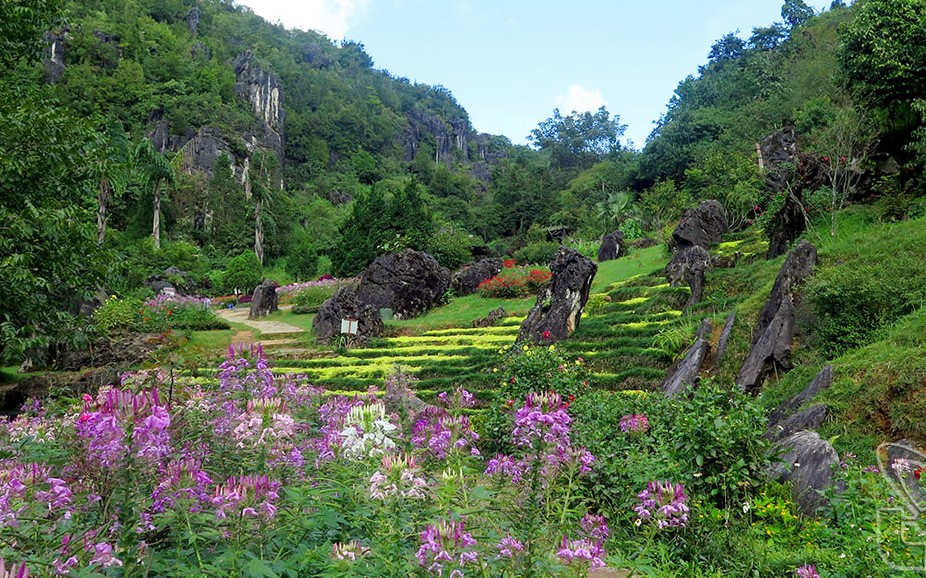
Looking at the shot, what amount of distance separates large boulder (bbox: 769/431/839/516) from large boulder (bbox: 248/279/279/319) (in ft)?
74.2

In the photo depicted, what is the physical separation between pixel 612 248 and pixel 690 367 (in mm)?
17214

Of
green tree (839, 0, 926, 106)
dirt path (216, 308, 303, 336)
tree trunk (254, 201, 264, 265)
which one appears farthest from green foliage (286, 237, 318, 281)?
green tree (839, 0, 926, 106)

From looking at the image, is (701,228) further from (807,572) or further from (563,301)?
(807,572)

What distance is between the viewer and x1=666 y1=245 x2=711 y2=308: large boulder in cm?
1272

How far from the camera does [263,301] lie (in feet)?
81.6

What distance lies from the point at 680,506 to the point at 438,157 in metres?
111

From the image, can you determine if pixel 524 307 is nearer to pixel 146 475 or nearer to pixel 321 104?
pixel 146 475

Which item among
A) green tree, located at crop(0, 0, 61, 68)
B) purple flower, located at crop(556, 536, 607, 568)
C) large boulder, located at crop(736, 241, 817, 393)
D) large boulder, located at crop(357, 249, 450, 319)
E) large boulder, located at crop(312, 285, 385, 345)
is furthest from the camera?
large boulder, located at crop(357, 249, 450, 319)

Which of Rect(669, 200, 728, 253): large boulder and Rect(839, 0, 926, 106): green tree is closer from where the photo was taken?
Rect(839, 0, 926, 106): green tree

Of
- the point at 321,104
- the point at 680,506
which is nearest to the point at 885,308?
the point at 680,506

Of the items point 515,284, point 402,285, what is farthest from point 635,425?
point 402,285

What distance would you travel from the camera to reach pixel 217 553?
2092 millimetres

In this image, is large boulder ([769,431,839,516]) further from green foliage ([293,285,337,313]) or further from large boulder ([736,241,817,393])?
green foliage ([293,285,337,313])

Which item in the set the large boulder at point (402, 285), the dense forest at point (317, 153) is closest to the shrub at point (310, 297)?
the large boulder at point (402, 285)
